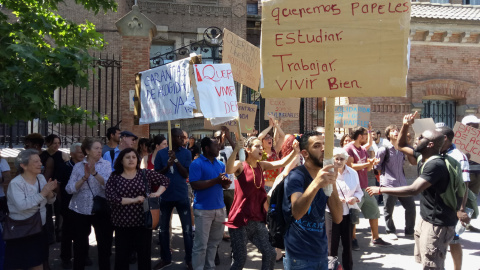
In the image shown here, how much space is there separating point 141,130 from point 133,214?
16.4 feet

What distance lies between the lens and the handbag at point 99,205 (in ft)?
18.2

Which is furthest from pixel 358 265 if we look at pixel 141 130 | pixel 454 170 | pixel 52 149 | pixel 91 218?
pixel 141 130

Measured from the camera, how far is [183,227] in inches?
247

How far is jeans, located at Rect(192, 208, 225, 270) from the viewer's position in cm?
555

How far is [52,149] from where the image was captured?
23.1ft

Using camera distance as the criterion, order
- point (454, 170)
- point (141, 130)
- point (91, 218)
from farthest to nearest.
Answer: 1. point (141, 130)
2. point (91, 218)
3. point (454, 170)

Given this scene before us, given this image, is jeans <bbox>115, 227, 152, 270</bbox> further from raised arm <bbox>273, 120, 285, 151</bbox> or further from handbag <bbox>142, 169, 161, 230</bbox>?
raised arm <bbox>273, 120, 285, 151</bbox>

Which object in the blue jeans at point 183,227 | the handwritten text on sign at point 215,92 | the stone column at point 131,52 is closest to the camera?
the handwritten text on sign at point 215,92

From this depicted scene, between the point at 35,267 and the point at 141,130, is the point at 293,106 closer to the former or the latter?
the point at 141,130

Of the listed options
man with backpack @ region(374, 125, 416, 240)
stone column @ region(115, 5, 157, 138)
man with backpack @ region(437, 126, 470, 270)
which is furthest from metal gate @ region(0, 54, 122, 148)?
man with backpack @ region(374, 125, 416, 240)

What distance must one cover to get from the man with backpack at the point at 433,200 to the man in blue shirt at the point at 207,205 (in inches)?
79.2

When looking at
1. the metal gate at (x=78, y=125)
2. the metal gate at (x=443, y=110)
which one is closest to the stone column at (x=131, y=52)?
the metal gate at (x=78, y=125)

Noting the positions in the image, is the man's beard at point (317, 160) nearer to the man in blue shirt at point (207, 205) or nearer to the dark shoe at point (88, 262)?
the man in blue shirt at point (207, 205)

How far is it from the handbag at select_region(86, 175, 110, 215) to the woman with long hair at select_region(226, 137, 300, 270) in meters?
1.59
